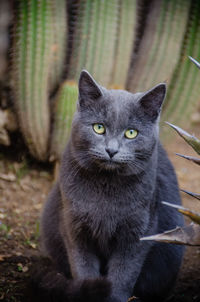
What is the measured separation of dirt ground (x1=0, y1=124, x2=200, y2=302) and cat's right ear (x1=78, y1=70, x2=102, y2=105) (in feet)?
3.48

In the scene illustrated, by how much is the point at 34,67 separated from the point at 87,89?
1.47m

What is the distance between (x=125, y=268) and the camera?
2.41 meters

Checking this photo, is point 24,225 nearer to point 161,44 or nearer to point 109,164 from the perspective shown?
point 109,164

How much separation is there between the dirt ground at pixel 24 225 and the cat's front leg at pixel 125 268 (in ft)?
1.52

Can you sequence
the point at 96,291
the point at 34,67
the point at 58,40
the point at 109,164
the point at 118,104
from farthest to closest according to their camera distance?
the point at 58,40, the point at 34,67, the point at 118,104, the point at 109,164, the point at 96,291

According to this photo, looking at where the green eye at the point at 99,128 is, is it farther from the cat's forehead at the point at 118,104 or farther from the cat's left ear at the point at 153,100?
the cat's left ear at the point at 153,100

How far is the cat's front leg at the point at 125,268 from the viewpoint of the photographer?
240 centimetres

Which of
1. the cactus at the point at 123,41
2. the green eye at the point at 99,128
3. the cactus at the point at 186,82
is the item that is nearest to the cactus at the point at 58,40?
the cactus at the point at 123,41

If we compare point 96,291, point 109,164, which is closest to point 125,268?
point 96,291

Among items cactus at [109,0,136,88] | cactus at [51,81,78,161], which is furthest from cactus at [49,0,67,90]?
cactus at [109,0,136,88]

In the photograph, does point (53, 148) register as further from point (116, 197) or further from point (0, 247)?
point (116, 197)

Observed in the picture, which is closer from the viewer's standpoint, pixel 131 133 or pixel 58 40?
pixel 131 133

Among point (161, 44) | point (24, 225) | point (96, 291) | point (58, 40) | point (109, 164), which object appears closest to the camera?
point (96, 291)

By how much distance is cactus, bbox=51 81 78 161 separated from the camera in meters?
3.64
